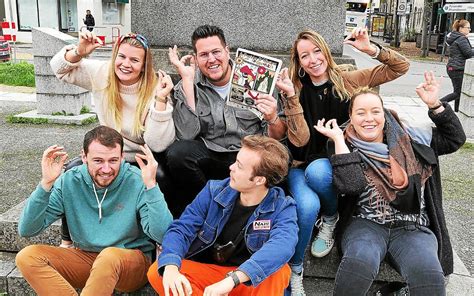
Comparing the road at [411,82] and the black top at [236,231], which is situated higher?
the black top at [236,231]

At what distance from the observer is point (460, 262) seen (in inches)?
140

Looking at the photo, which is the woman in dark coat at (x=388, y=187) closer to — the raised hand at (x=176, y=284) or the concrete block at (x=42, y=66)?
the raised hand at (x=176, y=284)

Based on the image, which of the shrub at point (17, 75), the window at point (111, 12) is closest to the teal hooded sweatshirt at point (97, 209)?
the shrub at point (17, 75)

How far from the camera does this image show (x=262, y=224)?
2.75 metres

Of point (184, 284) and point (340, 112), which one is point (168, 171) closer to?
point (184, 284)

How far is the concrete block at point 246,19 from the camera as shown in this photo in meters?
4.53

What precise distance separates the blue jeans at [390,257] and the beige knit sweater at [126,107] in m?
1.32

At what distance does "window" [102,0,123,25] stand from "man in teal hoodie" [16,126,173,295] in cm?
2802

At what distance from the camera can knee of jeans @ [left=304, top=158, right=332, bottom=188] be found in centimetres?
301

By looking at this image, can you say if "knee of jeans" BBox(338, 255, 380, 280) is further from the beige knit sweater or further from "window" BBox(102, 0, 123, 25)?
"window" BBox(102, 0, 123, 25)

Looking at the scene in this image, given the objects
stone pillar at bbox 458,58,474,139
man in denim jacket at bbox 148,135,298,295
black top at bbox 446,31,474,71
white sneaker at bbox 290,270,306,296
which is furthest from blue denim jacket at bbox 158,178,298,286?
black top at bbox 446,31,474,71

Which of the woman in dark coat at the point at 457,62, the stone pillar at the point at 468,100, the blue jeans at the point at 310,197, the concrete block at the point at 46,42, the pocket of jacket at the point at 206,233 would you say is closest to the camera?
the pocket of jacket at the point at 206,233

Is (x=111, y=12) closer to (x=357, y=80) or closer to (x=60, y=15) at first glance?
(x=60, y=15)

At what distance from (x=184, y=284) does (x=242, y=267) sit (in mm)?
303
